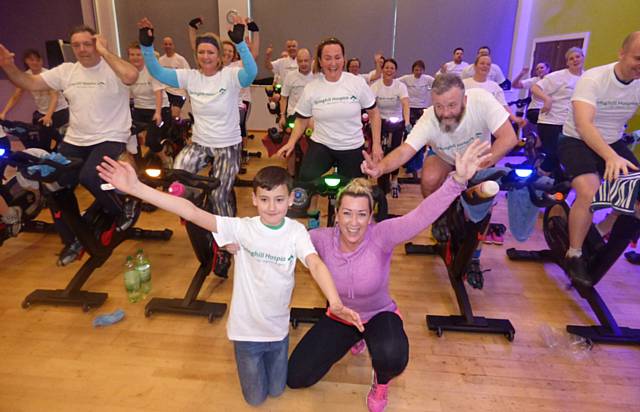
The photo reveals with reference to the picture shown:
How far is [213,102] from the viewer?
9.98 feet

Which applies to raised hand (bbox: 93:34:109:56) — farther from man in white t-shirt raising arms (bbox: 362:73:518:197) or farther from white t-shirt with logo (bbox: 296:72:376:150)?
man in white t-shirt raising arms (bbox: 362:73:518:197)

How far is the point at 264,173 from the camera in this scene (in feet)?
6.17

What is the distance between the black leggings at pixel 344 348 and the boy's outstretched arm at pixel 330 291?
22cm

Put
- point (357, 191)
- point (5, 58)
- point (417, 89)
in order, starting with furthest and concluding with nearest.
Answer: point (417, 89) → point (5, 58) → point (357, 191)

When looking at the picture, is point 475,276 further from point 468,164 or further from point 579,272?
point 468,164

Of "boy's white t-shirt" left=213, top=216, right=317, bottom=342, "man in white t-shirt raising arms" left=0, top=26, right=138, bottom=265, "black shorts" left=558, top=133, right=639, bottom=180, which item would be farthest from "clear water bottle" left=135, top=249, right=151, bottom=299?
"black shorts" left=558, top=133, right=639, bottom=180

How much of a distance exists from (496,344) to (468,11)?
779 cm

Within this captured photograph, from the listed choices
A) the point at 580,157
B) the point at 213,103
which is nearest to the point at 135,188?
the point at 213,103

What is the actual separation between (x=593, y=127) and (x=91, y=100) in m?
3.26

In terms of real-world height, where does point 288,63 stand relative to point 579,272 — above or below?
above

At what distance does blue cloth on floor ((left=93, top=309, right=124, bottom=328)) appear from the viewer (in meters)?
2.64

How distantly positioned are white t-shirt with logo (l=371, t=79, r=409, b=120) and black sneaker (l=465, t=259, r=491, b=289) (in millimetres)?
2687

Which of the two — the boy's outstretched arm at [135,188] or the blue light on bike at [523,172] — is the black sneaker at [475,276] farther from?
the boy's outstretched arm at [135,188]

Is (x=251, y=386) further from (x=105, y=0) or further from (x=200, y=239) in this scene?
(x=105, y=0)
